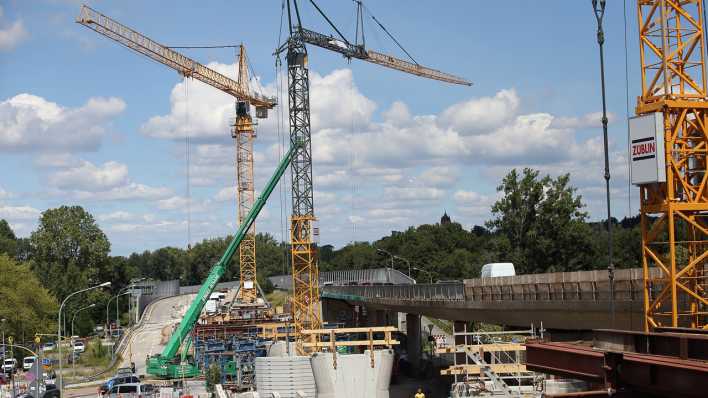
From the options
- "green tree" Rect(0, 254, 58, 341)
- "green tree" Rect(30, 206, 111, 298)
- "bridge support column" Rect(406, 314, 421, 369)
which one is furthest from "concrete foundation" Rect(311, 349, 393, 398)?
"green tree" Rect(30, 206, 111, 298)

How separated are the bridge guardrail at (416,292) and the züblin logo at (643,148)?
25674mm

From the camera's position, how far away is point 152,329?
124938mm

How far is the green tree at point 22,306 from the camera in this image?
95188 mm

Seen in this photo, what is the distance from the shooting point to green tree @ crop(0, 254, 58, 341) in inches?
3748

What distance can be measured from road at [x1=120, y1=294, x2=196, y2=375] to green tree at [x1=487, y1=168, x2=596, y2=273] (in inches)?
1688

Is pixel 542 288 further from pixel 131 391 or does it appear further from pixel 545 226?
pixel 545 226

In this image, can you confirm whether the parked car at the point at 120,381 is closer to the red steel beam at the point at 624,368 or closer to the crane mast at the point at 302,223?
the crane mast at the point at 302,223

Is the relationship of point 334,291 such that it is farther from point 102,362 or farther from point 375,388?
point 375,388

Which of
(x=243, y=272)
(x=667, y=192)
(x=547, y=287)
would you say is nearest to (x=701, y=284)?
(x=667, y=192)

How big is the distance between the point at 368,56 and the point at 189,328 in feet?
136

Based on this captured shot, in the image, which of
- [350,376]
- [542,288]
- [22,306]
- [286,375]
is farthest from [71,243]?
[542,288]

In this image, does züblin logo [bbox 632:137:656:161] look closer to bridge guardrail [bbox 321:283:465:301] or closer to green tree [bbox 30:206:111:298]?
bridge guardrail [bbox 321:283:465:301]

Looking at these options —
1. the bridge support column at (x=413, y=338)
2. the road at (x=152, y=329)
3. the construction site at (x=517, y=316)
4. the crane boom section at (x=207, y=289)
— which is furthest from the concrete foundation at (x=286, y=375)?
the road at (x=152, y=329)

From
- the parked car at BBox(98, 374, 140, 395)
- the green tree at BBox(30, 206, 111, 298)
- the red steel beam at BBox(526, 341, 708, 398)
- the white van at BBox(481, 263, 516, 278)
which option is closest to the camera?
the red steel beam at BBox(526, 341, 708, 398)
